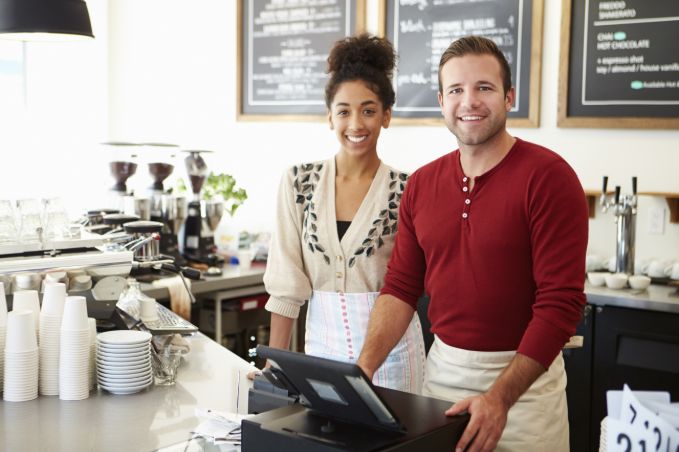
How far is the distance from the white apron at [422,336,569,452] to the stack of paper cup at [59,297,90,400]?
0.92 meters

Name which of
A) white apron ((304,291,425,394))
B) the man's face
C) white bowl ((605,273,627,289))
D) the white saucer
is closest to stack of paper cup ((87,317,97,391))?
the white saucer

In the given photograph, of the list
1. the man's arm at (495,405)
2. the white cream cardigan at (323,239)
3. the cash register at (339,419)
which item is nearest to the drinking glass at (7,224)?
the white cream cardigan at (323,239)

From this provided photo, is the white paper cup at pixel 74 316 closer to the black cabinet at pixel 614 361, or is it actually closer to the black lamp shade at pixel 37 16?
the black lamp shade at pixel 37 16

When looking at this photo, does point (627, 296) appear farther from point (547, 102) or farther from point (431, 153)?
point (431, 153)

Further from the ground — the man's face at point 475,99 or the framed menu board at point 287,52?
the framed menu board at point 287,52

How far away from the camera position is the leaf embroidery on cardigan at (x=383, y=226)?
7.44 ft

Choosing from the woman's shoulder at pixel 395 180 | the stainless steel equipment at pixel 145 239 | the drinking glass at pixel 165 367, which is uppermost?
the woman's shoulder at pixel 395 180

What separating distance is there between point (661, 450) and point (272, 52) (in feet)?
12.9

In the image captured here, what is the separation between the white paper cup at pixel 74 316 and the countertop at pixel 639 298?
1922 millimetres

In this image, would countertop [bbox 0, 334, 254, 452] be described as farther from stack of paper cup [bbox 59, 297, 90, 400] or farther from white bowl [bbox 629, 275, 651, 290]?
white bowl [bbox 629, 275, 651, 290]

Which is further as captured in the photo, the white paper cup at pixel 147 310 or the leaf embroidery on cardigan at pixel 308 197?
the white paper cup at pixel 147 310

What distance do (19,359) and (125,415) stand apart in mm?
322

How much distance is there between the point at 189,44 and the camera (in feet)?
16.5

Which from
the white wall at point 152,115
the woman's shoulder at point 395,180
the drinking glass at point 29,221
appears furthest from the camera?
the white wall at point 152,115
